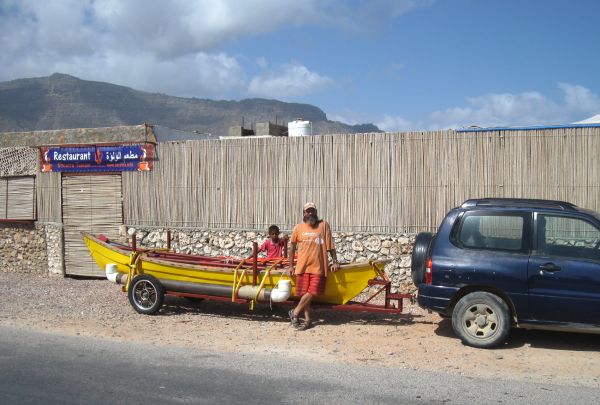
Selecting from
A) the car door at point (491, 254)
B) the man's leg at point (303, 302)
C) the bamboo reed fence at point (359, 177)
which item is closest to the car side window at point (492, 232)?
the car door at point (491, 254)

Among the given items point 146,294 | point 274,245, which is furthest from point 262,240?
point 146,294

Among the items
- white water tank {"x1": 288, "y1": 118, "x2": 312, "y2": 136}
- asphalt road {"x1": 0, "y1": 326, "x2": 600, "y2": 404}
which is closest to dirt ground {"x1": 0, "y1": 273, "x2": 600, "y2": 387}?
asphalt road {"x1": 0, "y1": 326, "x2": 600, "y2": 404}

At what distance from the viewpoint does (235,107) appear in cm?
11100

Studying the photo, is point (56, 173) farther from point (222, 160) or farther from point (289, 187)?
point (289, 187)

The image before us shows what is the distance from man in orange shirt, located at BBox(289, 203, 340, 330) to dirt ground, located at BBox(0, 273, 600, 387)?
40 centimetres

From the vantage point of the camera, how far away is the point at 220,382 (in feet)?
19.9

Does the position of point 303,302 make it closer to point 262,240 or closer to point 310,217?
point 310,217

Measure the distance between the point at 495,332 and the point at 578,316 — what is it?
0.97 m

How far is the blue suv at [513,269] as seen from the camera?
6.98 metres

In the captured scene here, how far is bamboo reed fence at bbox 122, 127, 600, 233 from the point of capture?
31.1 ft

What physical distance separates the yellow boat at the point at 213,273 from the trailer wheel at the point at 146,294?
0.20 ft

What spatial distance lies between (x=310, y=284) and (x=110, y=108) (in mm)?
90720

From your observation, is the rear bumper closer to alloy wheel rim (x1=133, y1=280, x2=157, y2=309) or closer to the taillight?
the taillight

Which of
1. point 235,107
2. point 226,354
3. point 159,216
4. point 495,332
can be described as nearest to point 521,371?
point 495,332
